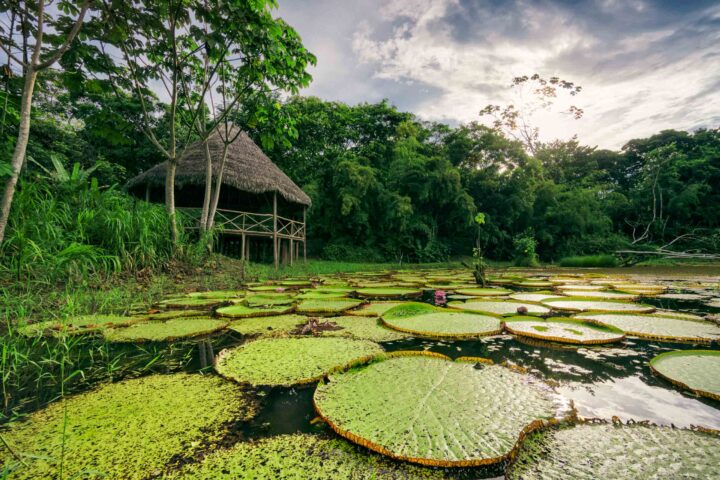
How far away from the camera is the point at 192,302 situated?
3.14 meters

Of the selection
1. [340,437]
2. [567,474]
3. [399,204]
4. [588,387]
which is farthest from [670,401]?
[399,204]

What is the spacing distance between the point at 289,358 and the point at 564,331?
68.0 inches

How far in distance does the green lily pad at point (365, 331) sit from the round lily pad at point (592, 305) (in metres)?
1.72

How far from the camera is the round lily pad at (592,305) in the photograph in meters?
2.50

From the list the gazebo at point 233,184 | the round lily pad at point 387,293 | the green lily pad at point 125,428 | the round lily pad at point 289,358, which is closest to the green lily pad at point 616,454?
the round lily pad at point 289,358

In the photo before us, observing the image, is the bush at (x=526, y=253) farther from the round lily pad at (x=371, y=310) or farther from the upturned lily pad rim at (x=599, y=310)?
the round lily pad at (x=371, y=310)

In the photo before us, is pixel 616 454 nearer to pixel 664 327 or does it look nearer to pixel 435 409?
pixel 435 409

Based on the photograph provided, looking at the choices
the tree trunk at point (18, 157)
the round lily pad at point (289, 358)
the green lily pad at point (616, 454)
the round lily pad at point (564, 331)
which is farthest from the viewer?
the tree trunk at point (18, 157)

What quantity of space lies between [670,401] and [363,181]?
1253 centimetres

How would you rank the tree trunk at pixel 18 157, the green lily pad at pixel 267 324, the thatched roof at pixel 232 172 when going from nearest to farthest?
the green lily pad at pixel 267 324 → the tree trunk at pixel 18 157 → the thatched roof at pixel 232 172

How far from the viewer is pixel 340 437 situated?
90 cm

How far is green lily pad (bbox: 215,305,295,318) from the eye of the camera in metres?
2.52

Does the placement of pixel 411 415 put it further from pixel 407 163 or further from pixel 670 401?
pixel 407 163

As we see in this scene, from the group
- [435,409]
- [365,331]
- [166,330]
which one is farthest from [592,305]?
[166,330]
